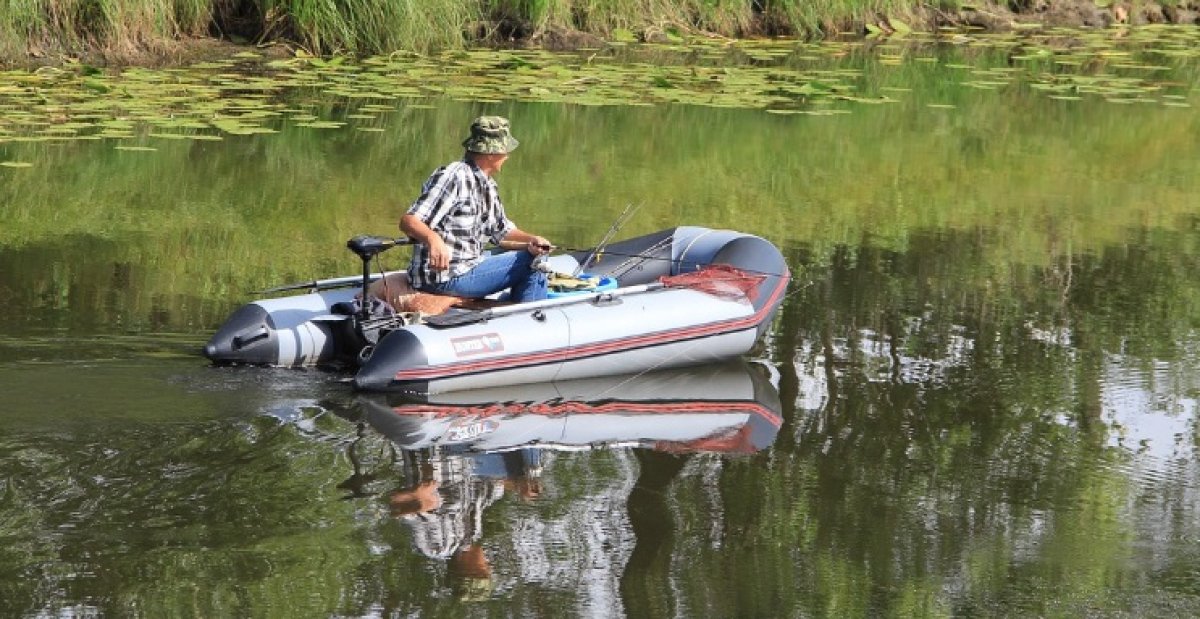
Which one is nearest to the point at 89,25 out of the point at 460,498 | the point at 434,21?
the point at 434,21

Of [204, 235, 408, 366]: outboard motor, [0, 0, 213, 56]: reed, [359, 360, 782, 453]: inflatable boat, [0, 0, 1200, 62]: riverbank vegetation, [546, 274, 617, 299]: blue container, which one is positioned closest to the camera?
[359, 360, 782, 453]: inflatable boat

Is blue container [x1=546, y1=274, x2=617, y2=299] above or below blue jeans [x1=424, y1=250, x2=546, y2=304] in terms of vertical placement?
below

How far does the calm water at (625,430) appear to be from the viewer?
505cm

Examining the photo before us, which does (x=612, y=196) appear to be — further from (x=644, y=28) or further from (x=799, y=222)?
(x=644, y=28)

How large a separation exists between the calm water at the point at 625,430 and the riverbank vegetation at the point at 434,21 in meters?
3.15

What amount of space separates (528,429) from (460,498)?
0.87 metres

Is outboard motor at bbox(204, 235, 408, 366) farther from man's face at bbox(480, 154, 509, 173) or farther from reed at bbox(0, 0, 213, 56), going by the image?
reed at bbox(0, 0, 213, 56)

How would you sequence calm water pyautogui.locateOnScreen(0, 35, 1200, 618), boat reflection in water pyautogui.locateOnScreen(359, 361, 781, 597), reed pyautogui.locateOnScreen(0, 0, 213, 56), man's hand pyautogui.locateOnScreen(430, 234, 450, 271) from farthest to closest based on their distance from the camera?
1. reed pyautogui.locateOnScreen(0, 0, 213, 56)
2. man's hand pyautogui.locateOnScreen(430, 234, 450, 271)
3. boat reflection in water pyautogui.locateOnScreen(359, 361, 781, 597)
4. calm water pyautogui.locateOnScreen(0, 35, 1200, 618)

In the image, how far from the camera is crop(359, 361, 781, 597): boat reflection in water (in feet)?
18.4

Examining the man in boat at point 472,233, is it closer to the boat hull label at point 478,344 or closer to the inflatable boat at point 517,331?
the inflatable boat at point 517,331

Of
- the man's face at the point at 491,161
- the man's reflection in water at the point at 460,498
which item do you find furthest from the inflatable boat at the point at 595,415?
the man's face at the point at 491,161

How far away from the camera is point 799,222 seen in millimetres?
10781

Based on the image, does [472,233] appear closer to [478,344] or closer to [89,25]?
[478,344]

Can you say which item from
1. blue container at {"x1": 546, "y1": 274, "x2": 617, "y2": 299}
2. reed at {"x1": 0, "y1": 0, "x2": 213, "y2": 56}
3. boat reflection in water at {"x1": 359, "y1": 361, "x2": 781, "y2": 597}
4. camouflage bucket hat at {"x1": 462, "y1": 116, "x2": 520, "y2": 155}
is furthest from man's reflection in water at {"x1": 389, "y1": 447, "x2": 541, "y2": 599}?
reed at {"x1": 0, "y1": 0, "x2": 213, "y2": 56}
